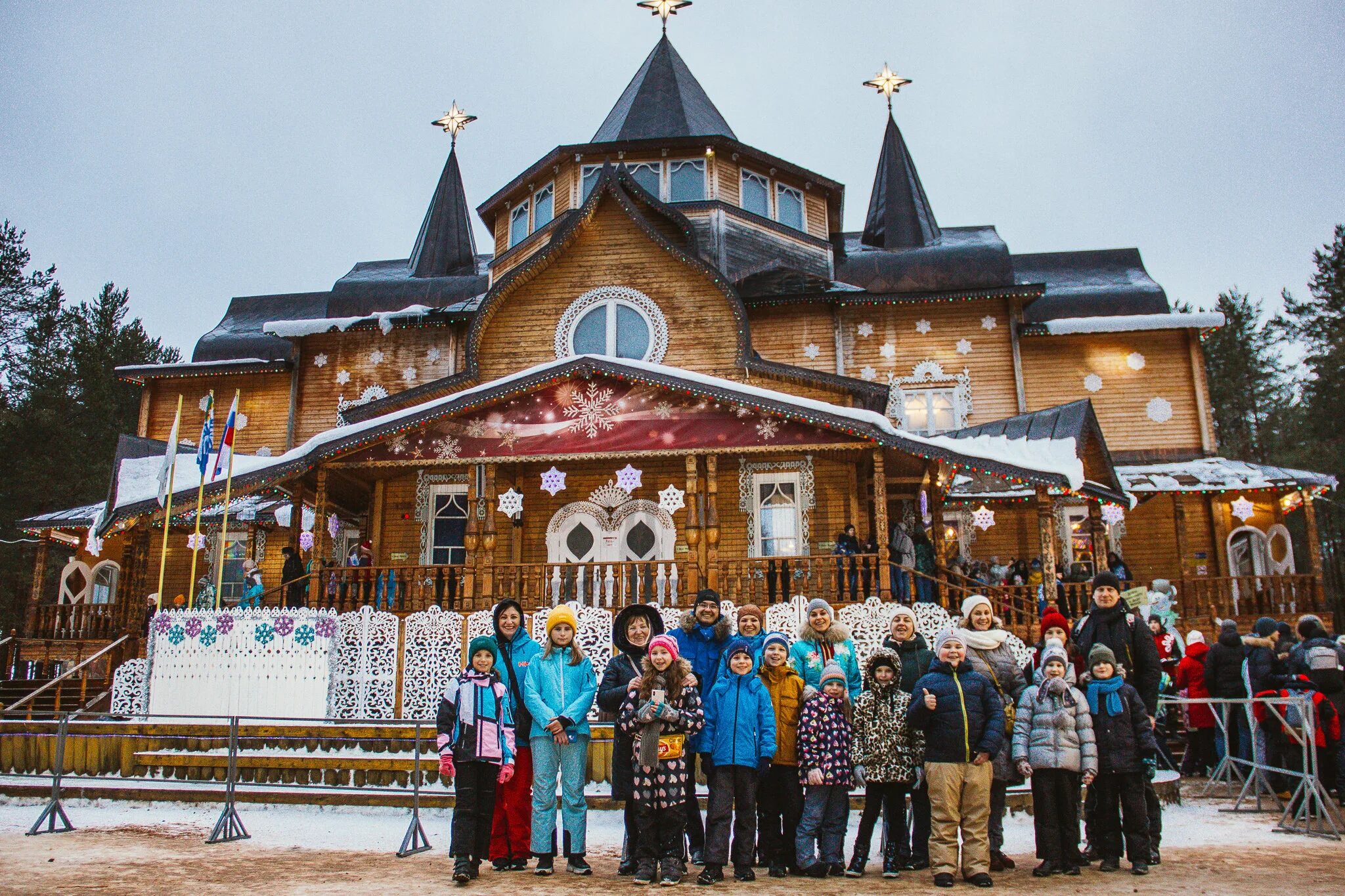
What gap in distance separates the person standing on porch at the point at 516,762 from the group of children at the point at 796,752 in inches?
0.8

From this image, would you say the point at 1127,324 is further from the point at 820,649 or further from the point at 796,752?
the point at 796,752

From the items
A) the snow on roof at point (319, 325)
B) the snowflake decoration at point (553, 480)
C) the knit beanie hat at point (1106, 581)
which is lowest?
the knit beanie hat at point (1106, 581)

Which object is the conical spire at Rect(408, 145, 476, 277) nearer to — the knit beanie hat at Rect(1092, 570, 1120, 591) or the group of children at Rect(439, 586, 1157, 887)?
the group of children at Rect(439, 586, 1157, 887)

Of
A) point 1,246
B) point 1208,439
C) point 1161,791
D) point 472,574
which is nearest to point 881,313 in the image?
point 1208,439

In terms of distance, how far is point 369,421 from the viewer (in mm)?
14547

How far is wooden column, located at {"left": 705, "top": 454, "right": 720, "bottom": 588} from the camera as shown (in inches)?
541

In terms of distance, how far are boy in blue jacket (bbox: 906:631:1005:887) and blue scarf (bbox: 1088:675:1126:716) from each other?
70 cm

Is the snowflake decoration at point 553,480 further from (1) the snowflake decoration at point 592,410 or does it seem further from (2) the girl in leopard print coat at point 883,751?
(2) the girl in leopard print coat at point 883,751

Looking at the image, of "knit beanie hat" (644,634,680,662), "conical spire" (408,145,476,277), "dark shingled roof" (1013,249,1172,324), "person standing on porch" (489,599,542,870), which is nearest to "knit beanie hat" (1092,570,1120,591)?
"knit beanie hat" (644,634,680,662)

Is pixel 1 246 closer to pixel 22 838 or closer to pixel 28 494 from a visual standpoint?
pixel 28 494

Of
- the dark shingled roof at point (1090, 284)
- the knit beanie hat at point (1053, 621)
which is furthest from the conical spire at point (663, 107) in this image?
the knit beanie hat at point (1053, 621)

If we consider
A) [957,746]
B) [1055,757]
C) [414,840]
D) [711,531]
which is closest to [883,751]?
[957,746]

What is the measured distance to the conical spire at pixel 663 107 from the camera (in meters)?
23.0

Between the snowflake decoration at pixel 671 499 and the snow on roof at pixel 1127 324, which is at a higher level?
the snow on roof at pixel 1127 324
